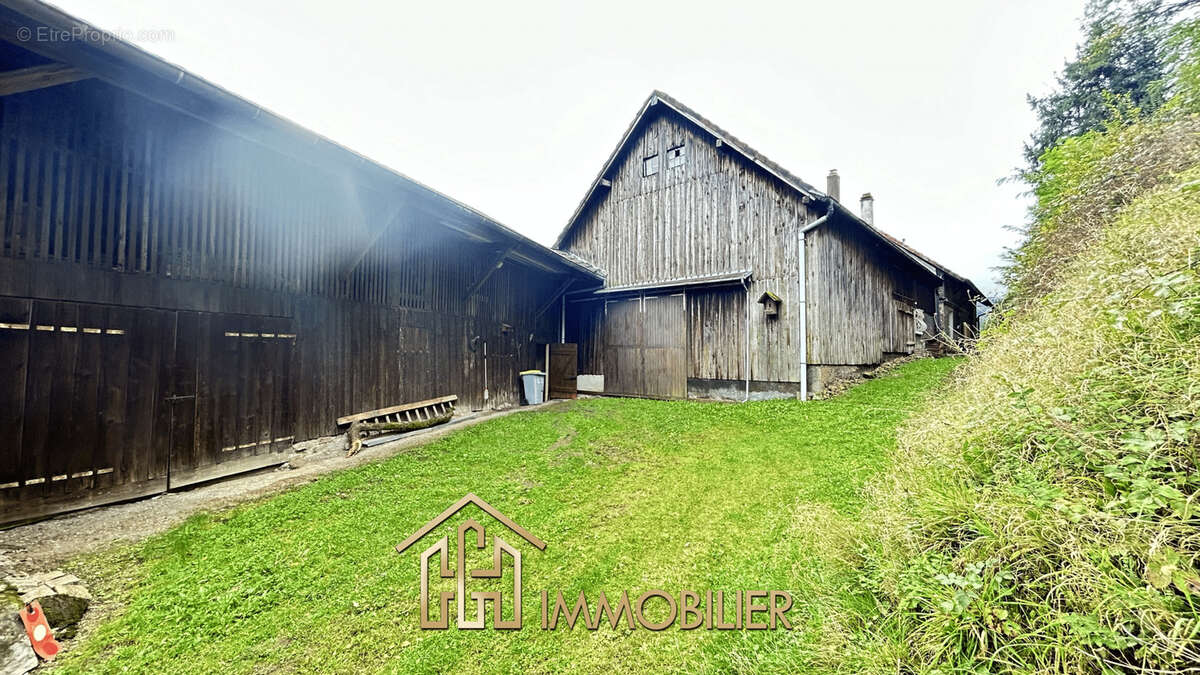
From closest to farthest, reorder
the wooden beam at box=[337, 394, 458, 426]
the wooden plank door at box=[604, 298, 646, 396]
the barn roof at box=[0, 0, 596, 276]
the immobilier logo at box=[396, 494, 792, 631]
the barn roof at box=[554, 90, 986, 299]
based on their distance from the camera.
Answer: the immobilier logo at box=[396, 494, 792, 631] → the barn roof at box=[0, 0, 596, 276] → the wooden beam at box=[337, 394, 458, 426] → the barn roof at box=[554, 90, 986, 299] → the wooden plank door at box=[604, 298, 646, 396]

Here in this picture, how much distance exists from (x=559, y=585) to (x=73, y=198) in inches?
259

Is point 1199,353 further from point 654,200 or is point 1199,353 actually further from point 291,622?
point 654,200

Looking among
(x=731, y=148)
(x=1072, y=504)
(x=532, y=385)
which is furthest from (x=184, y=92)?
(x=731, y=148)

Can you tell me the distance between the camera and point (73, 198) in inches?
172

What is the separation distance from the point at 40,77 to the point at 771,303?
10948mm

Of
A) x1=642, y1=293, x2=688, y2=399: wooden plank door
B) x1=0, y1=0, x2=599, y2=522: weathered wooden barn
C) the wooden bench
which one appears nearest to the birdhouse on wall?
x1=642, y1=293, x2=688, y2=399: wooden plank door

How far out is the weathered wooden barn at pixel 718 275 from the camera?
367 inches

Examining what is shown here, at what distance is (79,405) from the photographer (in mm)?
4312

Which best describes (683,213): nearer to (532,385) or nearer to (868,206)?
(532,385)

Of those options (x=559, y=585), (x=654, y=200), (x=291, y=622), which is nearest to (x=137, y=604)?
(x=291, y=622)

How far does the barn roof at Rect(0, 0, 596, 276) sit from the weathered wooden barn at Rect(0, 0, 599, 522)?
0.07ft

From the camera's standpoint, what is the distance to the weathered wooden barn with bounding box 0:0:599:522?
397cm

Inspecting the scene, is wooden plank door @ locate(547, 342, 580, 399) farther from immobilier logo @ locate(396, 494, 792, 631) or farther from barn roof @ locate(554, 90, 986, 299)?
immobilier logo @ locate(396, 494, 792, 631)

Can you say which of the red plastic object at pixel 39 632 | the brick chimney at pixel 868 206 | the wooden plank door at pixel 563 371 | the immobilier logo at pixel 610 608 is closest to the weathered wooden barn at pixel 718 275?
the wooden plank door at pixel 563 371
